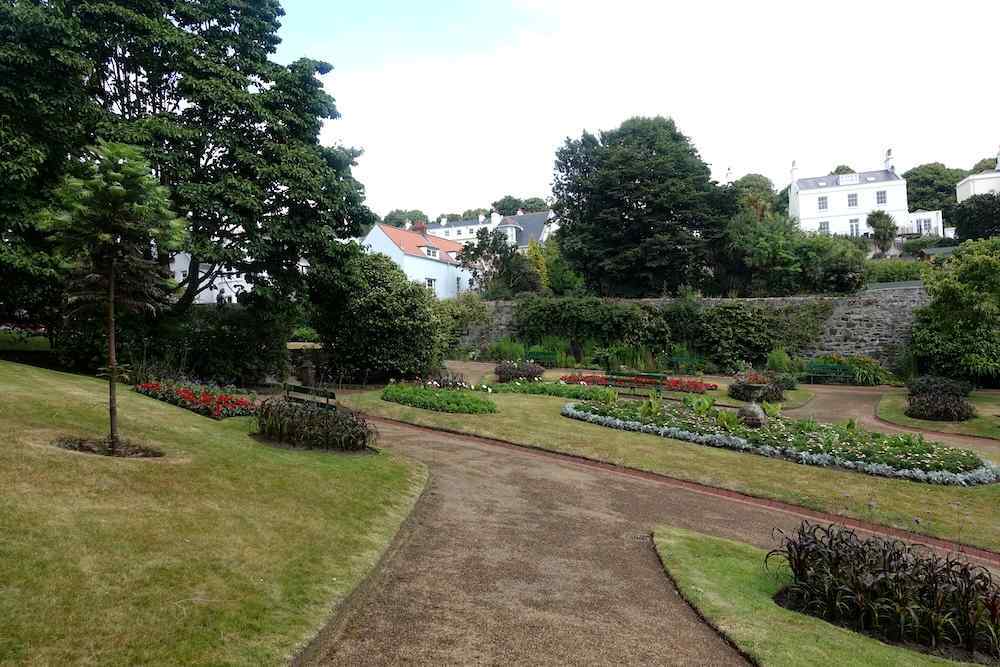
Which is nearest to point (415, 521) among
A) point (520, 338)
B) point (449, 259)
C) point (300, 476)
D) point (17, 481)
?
point (300, 476)

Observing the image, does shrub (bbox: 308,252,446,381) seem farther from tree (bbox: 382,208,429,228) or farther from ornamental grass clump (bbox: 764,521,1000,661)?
tree (bbox: 382,208,429,228)

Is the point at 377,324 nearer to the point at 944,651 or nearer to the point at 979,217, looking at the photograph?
the point at 944,651

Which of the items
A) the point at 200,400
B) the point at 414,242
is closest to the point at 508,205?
the point at 414,242

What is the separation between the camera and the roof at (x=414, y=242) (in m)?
42.7

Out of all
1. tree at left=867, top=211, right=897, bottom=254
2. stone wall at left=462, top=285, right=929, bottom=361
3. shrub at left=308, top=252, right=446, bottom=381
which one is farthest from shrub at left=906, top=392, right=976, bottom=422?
tree at left=867, top=211, right=897, bottom=254

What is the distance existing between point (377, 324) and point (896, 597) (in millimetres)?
15562

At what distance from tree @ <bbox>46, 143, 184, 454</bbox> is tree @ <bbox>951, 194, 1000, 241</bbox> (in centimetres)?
4824

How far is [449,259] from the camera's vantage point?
4888cm

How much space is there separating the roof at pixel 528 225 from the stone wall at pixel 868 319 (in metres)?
37.3

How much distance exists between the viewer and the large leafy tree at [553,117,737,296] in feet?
110

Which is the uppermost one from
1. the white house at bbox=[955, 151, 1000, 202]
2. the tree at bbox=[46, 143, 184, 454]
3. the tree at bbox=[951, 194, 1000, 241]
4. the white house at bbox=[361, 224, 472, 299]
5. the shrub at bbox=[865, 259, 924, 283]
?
the white house at bbox=[955, 151, 1000, 202]

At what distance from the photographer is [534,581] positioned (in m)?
5.51

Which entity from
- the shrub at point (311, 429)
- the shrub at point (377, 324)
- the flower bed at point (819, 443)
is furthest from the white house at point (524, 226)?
the shrub at point (311, 429)

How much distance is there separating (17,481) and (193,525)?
1570 millimetres
